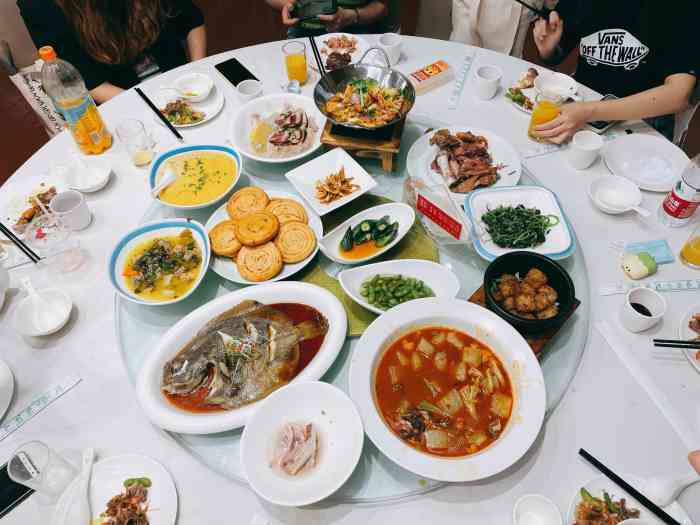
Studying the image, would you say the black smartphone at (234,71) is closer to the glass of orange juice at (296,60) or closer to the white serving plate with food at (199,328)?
the glass of orange juice at (296,60)

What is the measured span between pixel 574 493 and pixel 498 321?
2.07 feet

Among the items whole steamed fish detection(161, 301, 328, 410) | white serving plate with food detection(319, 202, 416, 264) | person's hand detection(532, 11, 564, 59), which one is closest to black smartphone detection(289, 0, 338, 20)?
person's hand detection(532, 11, 564, 59)

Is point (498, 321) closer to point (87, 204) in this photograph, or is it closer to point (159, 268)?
point (159, 268)

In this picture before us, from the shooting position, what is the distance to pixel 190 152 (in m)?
2.63

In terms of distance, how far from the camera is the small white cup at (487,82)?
2865 millimetres

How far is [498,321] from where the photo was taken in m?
1.78

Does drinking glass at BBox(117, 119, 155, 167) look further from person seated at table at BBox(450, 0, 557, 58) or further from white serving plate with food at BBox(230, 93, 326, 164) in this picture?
person seated at table at BBox(450, 0, 557, 58)

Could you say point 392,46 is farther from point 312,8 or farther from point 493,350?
point 493,350

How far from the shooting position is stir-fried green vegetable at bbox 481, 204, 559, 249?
212cm

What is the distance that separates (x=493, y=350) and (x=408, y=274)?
1.64ft

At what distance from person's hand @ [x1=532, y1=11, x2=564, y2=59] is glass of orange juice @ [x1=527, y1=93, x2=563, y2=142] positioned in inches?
33.4

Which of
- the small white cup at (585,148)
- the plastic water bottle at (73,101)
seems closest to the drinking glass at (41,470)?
the plastic water bottle at (73,101)

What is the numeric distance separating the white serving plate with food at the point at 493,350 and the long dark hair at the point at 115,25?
9.06 ft

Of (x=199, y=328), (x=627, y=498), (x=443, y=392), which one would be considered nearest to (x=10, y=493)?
(x=199, y=328)
